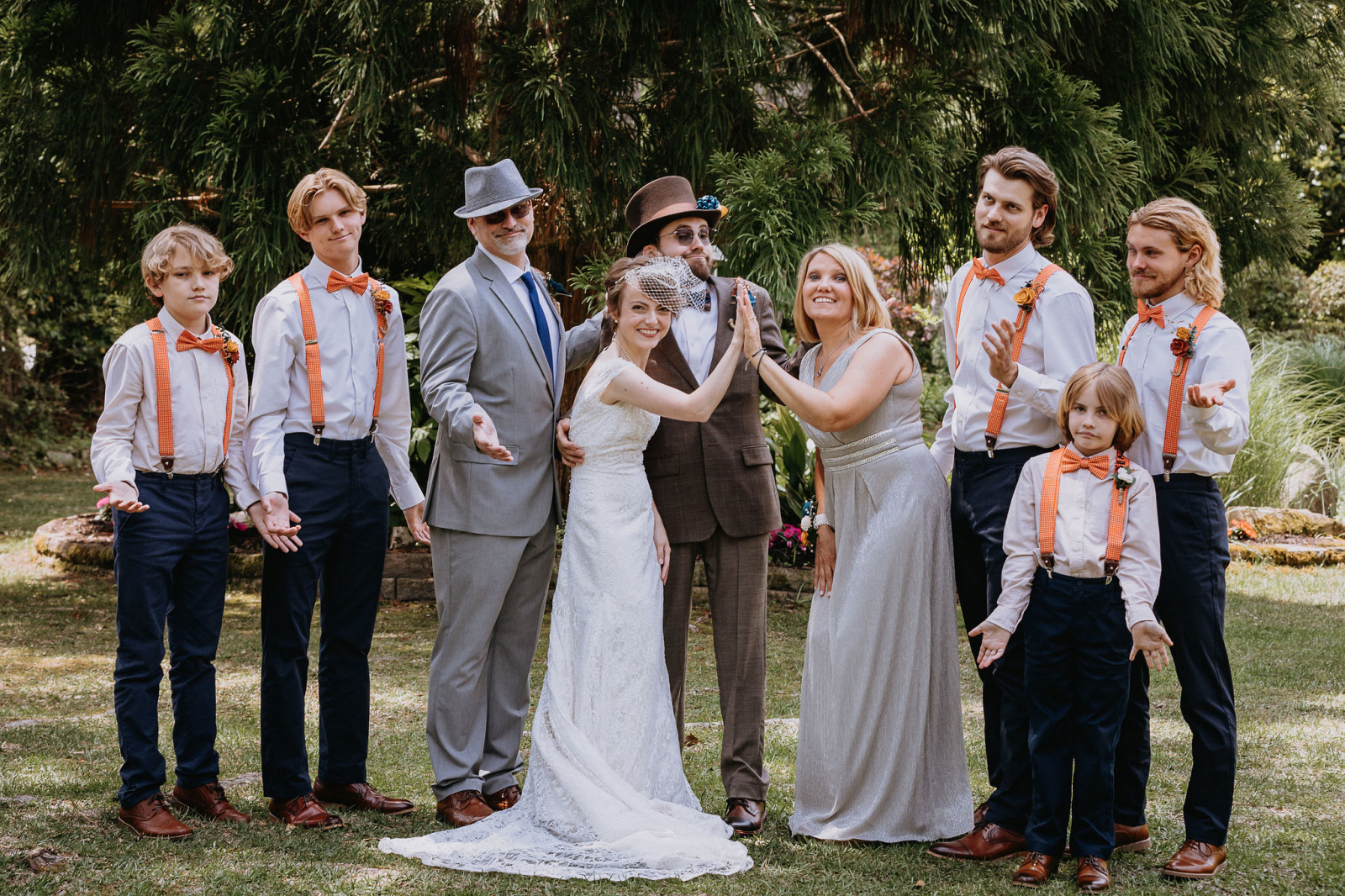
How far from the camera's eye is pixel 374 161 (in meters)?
7.72

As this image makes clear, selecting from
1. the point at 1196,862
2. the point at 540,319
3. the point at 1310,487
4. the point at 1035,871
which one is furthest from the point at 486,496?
the point at 1310,487

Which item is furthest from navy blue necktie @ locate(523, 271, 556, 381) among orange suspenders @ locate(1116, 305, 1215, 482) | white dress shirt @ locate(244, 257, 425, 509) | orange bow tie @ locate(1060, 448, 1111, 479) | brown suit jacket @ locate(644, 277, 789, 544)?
orange suspenders @ locate(1116, 305, 1215, 482)

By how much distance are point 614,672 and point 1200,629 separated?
1.74m

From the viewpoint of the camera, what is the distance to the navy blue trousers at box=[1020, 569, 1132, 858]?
3.30 meters

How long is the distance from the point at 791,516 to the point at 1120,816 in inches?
211

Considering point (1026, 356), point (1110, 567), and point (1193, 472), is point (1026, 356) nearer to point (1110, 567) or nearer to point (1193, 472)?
point (1193, 472)

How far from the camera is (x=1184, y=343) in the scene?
3395mm

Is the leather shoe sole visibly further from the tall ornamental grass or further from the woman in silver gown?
the tall ornamental grass

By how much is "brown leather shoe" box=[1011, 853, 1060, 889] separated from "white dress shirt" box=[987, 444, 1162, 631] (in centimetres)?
66

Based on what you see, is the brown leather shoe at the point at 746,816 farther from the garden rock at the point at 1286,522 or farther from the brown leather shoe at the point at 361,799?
the garden rock at the point at 1286,522

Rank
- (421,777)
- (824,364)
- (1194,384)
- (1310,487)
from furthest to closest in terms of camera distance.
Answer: (1310,487)
(421,777)
(824,364)
(1194,384)

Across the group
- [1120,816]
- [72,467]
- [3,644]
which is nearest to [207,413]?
[1120,816]

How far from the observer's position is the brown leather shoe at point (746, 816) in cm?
383

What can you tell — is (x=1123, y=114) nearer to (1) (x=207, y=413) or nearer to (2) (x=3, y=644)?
(1) (x=207, y=413)
